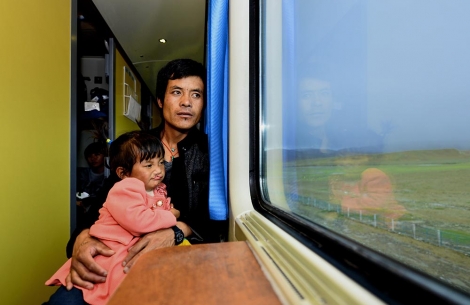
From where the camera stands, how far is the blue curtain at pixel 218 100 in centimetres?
123

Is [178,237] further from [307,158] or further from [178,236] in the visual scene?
[307,158]

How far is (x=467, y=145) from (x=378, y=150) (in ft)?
0.50

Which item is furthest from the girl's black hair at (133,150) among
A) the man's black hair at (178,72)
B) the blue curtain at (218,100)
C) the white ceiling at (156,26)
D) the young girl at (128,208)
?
the white ceiling at (156,26)

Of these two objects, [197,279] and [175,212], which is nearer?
[197,279]

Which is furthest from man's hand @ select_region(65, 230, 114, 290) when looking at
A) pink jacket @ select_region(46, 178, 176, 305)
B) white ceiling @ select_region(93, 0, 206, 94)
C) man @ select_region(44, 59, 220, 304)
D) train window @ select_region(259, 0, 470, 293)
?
white ceiling @ select_region(93, 0, 206, 94)

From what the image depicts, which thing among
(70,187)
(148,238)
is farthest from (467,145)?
(70,187)

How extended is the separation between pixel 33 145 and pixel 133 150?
3.01 ft

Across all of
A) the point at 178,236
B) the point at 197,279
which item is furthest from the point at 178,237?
Answer: the point at 197,279

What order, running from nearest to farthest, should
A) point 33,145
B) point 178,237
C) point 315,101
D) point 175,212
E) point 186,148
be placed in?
point 315,101, point 178,237, point 175,212, point 186,148, point 33,145

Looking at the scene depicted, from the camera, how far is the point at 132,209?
38.8 inches

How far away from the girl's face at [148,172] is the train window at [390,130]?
50cm

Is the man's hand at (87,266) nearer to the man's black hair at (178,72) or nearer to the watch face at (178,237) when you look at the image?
the watch face at (178,237)

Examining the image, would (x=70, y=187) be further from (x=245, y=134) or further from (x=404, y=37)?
(x=404, y=37)

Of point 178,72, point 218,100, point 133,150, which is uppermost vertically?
point 178,72
